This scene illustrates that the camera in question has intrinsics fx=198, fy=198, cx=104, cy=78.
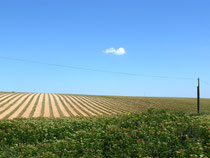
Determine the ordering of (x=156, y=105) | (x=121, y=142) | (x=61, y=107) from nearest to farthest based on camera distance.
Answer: (x=121, y=142), (x=61, y=107), (x=156, y=105)

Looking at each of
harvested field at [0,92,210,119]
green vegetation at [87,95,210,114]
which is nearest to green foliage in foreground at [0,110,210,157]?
harvested field at [0,92,210,119]

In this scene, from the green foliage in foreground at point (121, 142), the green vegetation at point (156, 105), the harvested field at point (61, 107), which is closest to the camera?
the green foliage in foreground at point (121, 142)

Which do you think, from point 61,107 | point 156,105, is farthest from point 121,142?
point 156,105

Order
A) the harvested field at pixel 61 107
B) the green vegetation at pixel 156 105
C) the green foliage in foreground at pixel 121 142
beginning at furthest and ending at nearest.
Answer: the green vegetation at pixel 156 105
the harvested field at pixel 61 107
the green foliage in foreground at pixel 121 142

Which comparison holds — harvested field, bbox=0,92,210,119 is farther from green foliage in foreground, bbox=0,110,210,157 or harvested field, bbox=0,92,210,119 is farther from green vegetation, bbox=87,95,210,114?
green foliage in foreground, bbox=0,110,210,157

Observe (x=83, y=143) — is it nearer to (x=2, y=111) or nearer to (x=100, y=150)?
(x=100, y=150)

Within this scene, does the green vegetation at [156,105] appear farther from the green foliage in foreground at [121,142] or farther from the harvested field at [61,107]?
the green foliage in foreground at [121,142]

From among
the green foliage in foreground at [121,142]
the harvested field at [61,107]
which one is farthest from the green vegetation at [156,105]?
the green foliage in foreground at [121,142]

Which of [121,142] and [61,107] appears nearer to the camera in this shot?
[121,142]

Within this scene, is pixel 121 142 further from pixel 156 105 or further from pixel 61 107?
pixel 156 105

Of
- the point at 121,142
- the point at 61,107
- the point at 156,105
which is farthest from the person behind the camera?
the point at 156,105

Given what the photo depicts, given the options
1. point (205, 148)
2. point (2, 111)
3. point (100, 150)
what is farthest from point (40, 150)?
point (2, 111)

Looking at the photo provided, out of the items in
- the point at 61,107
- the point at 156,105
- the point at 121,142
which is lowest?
the point at 61,107

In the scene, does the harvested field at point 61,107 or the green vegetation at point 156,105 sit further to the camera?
the green vegetation at point 156,105
